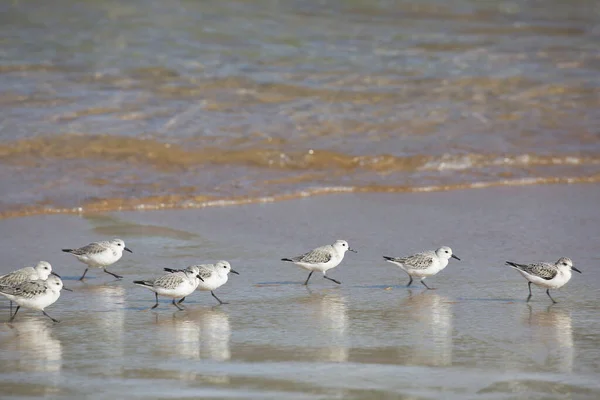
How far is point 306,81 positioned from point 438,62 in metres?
3.15

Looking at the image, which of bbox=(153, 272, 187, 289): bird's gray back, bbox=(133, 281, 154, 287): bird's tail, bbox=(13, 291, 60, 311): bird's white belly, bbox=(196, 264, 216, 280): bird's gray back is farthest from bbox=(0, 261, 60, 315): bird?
bbox=(196, 264, 216, 280): bird's gray back

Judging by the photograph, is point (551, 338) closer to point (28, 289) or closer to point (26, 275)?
point (28, 289)

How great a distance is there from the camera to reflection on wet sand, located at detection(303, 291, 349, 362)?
7.11m

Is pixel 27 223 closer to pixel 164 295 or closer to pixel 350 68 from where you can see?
pixel 164 295

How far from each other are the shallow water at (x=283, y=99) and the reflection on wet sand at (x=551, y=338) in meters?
5.15

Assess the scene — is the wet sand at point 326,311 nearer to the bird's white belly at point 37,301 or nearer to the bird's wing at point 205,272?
the bird's white belly at point 37,301

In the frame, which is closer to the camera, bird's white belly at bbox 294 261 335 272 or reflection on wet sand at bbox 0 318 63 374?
reflection on wet sand at bbox 0 318 63 374

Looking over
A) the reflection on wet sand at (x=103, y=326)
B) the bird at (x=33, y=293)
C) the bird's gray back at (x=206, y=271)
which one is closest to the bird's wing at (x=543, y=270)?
the bird's gray back at (x=206, y=271)

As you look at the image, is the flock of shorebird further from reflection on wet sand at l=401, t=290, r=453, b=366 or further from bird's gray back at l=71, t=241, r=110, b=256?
reflection on wet sand at l=401, t=290, r=453, b=366

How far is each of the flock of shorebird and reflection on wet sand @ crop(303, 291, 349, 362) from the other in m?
0.63

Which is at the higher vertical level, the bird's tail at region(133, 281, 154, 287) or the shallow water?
the shallow water

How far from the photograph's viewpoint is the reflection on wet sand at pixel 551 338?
22.6 feet

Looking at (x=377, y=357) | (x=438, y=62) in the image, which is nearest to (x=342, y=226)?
(x=377, y=357)

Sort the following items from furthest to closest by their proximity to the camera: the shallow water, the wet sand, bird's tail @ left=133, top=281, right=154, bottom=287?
the shallow water < bird's tail @ left=133, top=281, right=154, bottom=287 < the wet sand
